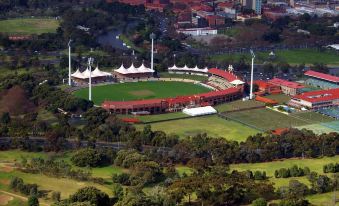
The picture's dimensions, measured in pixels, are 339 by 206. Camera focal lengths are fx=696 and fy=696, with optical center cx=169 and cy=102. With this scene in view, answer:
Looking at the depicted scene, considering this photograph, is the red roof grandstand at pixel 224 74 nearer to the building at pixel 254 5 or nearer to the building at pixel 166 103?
the building at pixel 166 103

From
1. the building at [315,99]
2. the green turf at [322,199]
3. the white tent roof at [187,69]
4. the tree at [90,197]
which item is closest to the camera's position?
the tree at [90,197]

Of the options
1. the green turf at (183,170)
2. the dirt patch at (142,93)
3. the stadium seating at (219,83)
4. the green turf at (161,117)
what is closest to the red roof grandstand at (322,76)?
the stadium seating at (219,83)

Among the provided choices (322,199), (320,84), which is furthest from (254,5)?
(322,199)

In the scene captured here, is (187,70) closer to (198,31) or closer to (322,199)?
(198,31)

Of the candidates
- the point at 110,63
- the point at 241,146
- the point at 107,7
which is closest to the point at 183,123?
the point at 241,146

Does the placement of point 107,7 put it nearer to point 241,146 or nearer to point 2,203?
point 241,146

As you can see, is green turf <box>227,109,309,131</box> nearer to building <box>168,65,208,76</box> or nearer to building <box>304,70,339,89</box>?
building <box>304,70,339,89</box>
